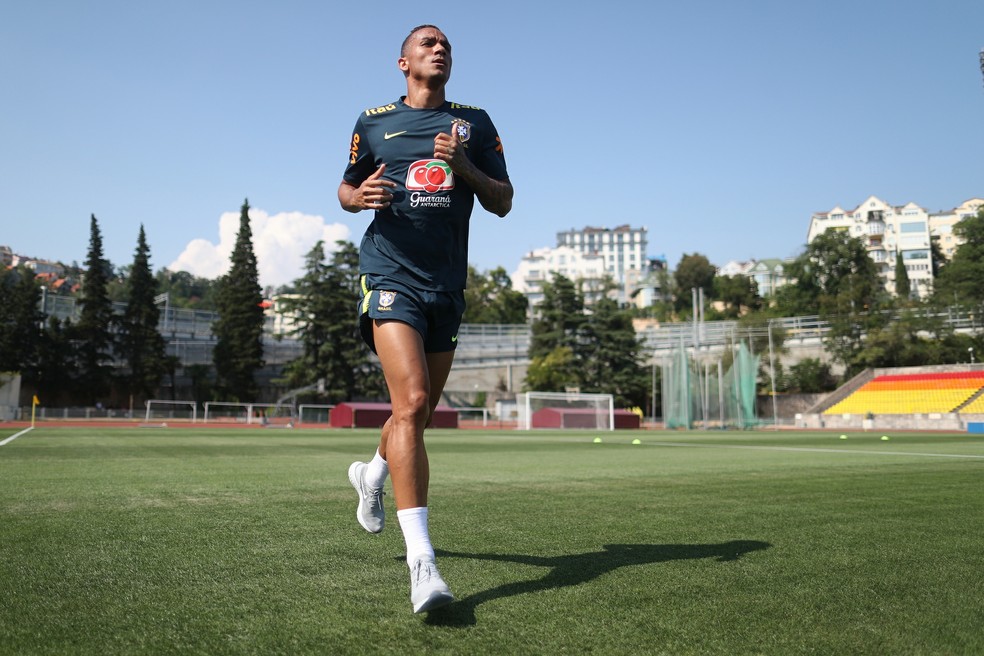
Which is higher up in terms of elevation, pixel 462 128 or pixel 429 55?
pixel 429 55

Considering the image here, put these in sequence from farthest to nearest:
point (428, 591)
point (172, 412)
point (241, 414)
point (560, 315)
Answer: point (560, 315), point (172, 412), point (241, 414), point (428, 591)

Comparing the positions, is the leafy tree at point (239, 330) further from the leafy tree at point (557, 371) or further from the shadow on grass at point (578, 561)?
the shadow on grass at point (578, 561)

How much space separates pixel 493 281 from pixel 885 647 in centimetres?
11402

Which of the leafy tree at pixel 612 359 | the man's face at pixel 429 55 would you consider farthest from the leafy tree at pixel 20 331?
the man's face at pixel 429 55

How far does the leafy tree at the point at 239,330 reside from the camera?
210 ft

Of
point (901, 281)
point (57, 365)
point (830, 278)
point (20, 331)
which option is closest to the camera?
point (20, 331)

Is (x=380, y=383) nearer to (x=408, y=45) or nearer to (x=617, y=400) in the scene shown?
(x=617, y=400)

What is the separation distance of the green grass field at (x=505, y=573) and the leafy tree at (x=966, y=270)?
67.2 metres

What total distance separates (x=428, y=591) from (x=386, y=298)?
4.39 feet

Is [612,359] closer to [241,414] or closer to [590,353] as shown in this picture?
[590,353]

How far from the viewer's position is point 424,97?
3.52 m

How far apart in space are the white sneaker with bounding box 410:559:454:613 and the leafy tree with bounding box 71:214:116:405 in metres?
62.9

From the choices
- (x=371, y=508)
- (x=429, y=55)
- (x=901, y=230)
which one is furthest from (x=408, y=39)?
(x=901, y=230)

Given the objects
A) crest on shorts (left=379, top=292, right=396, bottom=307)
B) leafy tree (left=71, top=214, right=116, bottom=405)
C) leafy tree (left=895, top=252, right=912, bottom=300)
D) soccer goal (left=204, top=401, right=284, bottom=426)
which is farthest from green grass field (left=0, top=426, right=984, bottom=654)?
leafy tree (left=895, top=252, right=912, bottom=300)
